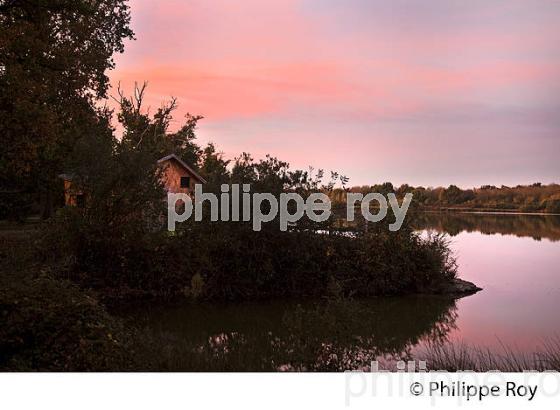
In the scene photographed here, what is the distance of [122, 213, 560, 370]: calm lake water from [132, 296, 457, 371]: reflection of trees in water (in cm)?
2

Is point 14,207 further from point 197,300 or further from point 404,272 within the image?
point 404,272

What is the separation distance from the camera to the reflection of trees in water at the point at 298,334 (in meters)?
7.95

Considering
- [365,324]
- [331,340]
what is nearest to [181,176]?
[365,324]

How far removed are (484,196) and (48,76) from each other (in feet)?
60.2

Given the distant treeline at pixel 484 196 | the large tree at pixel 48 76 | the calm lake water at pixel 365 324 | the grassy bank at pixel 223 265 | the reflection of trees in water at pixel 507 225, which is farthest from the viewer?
the reflection of trees in water at pixel 507 225

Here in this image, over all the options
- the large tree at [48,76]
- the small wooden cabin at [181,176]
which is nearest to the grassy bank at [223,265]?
the large tree at [48,76]

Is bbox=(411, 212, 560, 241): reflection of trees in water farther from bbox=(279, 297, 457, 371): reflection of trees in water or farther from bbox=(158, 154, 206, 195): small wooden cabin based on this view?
bbox=(279, 297, 457, 371): reflection of trees in water

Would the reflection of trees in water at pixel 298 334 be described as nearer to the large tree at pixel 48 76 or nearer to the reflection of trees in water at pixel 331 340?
the reflection of trees in water at pixel 331 340

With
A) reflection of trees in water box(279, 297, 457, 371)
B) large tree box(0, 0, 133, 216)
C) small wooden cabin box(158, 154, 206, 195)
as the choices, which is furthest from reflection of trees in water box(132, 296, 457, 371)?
small wooden cabin box(158, 154, 206, 195)

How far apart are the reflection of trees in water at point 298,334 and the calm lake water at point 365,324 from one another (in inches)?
0.6

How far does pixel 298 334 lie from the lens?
8547 millimetres
